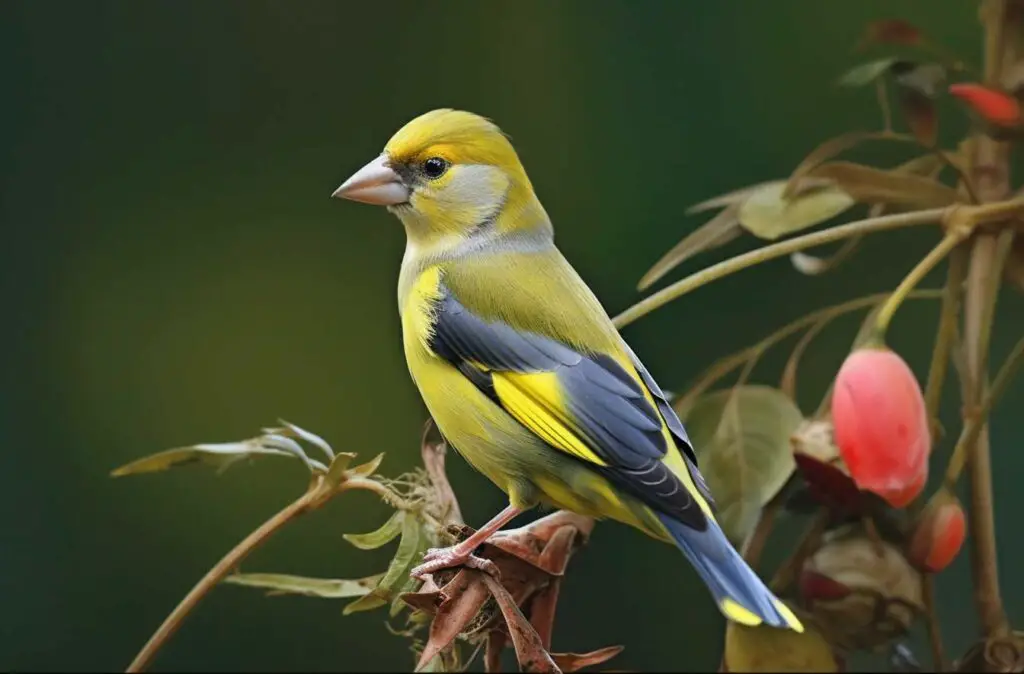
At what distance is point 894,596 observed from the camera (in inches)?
28.6

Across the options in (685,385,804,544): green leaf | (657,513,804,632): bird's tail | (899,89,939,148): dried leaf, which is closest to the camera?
(657,513,804,632): bird's tail

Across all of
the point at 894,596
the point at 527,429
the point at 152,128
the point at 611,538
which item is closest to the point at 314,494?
the point at 527,429

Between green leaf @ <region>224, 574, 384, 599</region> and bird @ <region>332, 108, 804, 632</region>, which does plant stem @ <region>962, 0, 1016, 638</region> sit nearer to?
bird @ <region>332, 108, 804, 632</region>

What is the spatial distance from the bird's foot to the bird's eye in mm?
199

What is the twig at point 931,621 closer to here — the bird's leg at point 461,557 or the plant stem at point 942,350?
the plant stem at point 942,350

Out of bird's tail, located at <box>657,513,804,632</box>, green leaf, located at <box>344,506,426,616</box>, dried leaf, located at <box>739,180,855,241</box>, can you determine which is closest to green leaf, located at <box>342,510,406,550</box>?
green leaf, located at <box>344,506,426,616</box>

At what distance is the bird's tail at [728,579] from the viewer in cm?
54

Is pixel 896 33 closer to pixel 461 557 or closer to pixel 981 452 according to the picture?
pixel 981 452

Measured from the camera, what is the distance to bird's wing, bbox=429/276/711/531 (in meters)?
0.61

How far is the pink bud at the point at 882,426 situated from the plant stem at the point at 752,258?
0.07 meters

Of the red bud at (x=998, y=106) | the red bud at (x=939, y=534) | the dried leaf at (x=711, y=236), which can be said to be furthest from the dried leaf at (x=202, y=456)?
the red bud at (x=998, y=106)

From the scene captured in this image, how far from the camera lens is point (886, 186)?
0.78 metres

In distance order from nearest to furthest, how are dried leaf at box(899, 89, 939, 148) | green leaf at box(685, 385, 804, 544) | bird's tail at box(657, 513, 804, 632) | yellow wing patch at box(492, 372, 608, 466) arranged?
bird's tail at box(657, 513, 804, 632) → yellow wing patch at box(492, 372, 608, 466) → green leaf at box(685, 385, 804, 544) → dried leaf at box(899, 89, 939, 148)

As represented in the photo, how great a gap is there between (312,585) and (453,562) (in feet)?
0.43
